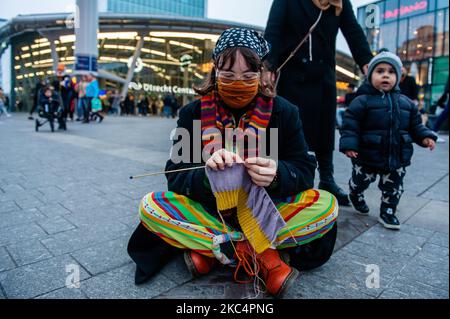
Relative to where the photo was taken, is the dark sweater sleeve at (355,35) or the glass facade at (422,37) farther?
the glass facade at (422,37)

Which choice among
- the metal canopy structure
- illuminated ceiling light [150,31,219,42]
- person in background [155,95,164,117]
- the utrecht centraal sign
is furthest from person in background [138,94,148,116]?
illuminated ceiling light [150,31,219,42]

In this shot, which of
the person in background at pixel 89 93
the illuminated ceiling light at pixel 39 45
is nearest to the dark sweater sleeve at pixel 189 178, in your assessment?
the person in background at pixel 89 93

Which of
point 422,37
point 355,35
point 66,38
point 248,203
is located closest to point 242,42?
point 248,203

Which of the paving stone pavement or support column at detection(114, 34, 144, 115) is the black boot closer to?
the paving stone pavement

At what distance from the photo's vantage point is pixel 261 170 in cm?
152

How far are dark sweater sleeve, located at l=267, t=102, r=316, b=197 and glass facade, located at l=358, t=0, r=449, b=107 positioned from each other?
903 inches

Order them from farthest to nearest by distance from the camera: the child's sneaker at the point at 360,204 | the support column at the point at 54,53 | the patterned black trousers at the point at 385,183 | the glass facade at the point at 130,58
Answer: the glass facade at the point at 130,58 → the support column at the point at 54,53 → the child's sneaker at the point at 360,204 → the patterned black trousers at the point at 385,183

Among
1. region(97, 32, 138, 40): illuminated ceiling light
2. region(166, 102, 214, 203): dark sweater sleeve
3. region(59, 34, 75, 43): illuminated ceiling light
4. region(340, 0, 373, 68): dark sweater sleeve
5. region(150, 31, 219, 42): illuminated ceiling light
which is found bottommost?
region(166, 102, 214, 203): dark sweater sleeve

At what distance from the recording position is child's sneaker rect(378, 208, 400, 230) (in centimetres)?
254

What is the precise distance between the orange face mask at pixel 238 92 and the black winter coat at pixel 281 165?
0.17m

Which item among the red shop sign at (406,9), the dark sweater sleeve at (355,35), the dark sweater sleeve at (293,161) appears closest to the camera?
the dark sweater sleeve at (293,161)

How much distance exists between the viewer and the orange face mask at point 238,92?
1.75 meters

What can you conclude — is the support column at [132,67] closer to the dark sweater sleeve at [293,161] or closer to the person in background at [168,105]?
the person in background at [168,105]
